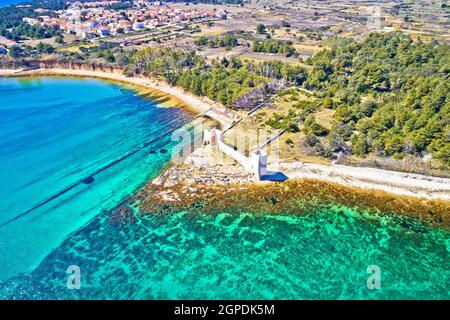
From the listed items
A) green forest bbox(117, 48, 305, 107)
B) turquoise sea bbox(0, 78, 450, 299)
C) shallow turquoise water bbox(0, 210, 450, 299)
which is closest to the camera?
shallow turquoise water bbox(0, 210, 450, 299)

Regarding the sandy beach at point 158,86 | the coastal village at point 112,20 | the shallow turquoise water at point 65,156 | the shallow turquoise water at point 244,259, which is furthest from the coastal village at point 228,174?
the coastal village at point 112,20

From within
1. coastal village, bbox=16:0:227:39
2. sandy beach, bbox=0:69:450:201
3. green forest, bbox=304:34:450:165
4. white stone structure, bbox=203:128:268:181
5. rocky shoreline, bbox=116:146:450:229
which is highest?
coastal village, bbox=16:0:227:39

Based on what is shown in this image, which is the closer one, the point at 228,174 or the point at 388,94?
the point at 228,174

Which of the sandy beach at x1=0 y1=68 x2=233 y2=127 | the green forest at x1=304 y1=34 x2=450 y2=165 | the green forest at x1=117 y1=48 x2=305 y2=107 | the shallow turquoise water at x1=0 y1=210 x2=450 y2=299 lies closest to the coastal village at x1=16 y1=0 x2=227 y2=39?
the sandy beach at x1=0 y1=68 x2=233 y2=127

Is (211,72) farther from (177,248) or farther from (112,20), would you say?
(112,20)

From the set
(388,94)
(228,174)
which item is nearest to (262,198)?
(228,174)

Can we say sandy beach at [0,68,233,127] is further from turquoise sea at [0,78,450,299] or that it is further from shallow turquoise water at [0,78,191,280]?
turquoise sea at [0,78,450,299]

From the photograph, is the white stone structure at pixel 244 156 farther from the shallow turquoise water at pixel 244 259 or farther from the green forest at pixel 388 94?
the green forest at pixel 388 94
